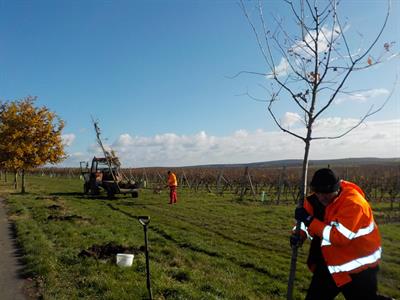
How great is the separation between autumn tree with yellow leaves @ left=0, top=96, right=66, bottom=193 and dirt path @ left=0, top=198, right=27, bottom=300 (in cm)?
1611

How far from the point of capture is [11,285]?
6.54m

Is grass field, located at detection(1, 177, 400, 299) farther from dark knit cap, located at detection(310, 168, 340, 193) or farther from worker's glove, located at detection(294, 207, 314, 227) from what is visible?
dark knit cap, located at detection(310, 168, 340, 193)

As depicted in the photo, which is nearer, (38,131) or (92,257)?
(92,257)

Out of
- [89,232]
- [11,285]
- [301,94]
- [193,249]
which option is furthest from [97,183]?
[301,94]

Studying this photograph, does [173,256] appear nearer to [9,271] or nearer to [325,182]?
[9,271]

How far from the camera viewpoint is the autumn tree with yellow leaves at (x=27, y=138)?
26.0m

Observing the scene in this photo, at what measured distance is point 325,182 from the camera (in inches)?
160

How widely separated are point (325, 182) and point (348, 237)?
1.93 feet

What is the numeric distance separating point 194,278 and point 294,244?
293 centimetres

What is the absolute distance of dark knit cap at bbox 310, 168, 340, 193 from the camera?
4047 millimetres

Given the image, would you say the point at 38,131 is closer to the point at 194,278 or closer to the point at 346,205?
the point at 194,278

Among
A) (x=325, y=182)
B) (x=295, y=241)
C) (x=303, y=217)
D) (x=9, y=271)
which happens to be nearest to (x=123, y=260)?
(x=9, y=271)

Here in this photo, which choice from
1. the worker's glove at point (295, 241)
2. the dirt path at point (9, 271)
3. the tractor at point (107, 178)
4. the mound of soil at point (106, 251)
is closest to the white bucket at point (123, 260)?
the mound of soil at point (106, 251)

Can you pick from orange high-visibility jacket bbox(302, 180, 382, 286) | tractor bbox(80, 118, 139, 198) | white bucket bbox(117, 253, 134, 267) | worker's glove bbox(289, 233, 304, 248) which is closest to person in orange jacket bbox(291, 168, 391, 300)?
orange high-visibility jacket bbox(302, 180, 382, 286)
